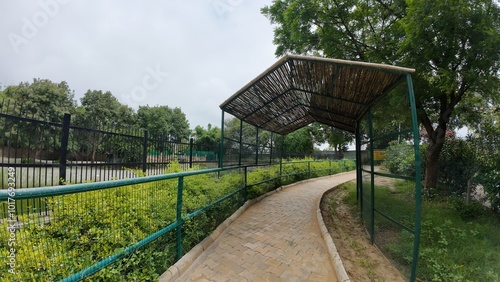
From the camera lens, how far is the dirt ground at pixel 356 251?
3.18 m

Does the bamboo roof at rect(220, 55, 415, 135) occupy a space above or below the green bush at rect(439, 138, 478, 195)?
above

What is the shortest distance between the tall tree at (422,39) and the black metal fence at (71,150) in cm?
567

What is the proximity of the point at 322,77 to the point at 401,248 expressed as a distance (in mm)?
3113

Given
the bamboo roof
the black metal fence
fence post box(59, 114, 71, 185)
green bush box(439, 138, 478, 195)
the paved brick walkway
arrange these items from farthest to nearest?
1. green bush box(439, 138, 478, 195)
2. fence post box(59, 114, 71, 185)
3. the black metal fence
4. the bamboo roof
5. the paved brick walkway

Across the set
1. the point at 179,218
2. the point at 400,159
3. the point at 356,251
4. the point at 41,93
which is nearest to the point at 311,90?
the point at 400,159

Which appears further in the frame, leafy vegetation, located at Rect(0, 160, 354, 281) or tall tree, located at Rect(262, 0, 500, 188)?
tall tree, located at Rect(262, 0, 500, 188)

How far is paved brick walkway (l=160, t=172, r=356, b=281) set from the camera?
3076 millimetres

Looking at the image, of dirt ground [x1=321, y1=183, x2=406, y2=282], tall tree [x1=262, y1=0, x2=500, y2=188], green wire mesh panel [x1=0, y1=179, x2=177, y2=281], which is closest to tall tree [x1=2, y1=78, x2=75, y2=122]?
tall tree [x1=262, y1=0, x2=500, y2=188]

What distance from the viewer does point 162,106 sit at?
4069 centimetres

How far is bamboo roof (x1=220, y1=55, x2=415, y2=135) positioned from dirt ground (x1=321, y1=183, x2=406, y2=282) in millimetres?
2721

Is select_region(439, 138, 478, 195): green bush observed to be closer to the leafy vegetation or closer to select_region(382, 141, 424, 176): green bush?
select_region(382, 141, 424, 176): green bush

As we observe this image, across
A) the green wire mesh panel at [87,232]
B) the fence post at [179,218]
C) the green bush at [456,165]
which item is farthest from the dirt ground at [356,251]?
the green bush at [456,165]

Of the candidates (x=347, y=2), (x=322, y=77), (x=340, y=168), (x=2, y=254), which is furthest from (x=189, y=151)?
(x=340, y=168)

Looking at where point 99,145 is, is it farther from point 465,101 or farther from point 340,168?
point 340,168
